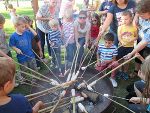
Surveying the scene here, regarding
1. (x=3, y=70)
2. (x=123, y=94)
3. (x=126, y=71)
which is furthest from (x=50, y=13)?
(x=3, y=70)

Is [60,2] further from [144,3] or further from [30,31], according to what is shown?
[144,3]

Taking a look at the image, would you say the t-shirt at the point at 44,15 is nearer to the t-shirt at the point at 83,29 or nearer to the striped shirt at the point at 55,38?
the striped shirt at the point at 55,38

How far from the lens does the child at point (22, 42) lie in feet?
17.2

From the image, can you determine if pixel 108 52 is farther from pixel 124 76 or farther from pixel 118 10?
pixel 118 10

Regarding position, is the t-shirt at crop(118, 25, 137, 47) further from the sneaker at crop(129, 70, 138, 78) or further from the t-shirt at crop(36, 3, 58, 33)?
the t-shirt at crop(36, 3, 58, 33)

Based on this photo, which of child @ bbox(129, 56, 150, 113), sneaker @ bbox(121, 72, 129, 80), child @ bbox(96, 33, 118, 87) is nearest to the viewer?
child @ bbox(129, 56, 150, 113)

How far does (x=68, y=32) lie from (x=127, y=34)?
146cm

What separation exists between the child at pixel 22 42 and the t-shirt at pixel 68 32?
35.7 inches

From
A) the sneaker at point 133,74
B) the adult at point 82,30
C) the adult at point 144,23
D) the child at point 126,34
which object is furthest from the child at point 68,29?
the adult at point 144,23

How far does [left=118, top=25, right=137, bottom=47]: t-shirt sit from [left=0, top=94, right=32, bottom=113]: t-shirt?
3624mm

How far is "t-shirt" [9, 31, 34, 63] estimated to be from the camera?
5.36m

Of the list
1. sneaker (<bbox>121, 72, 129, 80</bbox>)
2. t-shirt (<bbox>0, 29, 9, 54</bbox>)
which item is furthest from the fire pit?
t-shirt (<bbox>0, 29, 9, 54</bbox>)

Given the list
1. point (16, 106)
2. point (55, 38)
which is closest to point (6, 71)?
point (16, 106)

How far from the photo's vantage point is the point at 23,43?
545 centimetres
